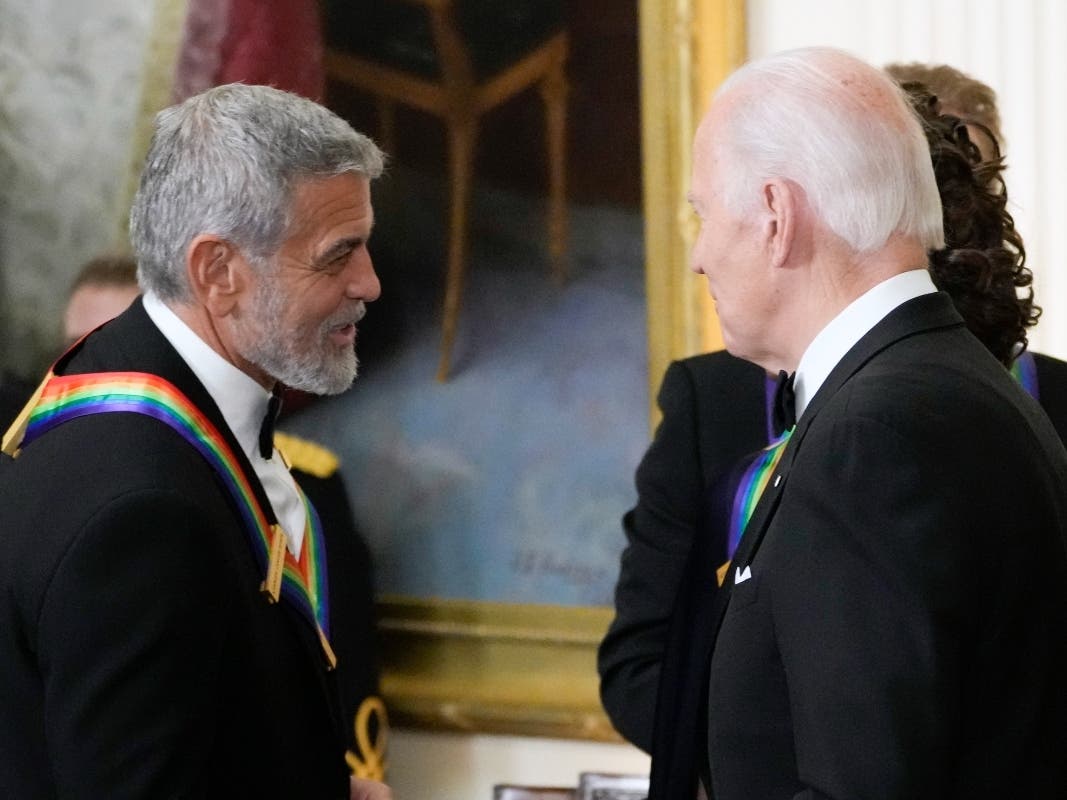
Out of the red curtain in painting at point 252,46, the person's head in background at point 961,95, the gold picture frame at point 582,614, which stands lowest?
the gold picture frame at point 582,614

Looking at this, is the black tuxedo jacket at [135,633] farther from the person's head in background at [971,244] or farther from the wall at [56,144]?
the wall at [56,144]

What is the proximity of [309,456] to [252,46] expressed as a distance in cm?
97

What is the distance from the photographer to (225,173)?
184 centimetres

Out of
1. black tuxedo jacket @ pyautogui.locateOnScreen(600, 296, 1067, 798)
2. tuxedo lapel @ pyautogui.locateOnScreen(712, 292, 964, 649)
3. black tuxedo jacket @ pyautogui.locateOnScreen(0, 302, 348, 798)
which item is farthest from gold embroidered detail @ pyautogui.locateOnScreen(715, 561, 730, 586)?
black tuxedo jacket @ pyautogui.locateOnScreen(0, 302, 348, 798)

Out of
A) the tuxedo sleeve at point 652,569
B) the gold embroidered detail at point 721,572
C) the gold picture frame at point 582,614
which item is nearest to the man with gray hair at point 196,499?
the tuxedo sleeve at point 652,569

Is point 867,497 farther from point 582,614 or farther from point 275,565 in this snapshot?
point 582,614

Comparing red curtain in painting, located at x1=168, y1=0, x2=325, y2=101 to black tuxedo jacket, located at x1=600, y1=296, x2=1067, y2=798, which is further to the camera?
red curtain in painting, located at x1=168, y1=0, x2=325, y2=101

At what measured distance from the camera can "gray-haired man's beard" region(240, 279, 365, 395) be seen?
1904 mm

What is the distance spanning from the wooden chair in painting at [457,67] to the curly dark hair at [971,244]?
1.39 meters

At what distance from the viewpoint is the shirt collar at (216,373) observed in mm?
1871

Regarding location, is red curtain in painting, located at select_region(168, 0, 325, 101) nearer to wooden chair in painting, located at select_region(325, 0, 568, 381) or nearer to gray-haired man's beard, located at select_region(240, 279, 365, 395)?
wooden chair in painting, located at select_region(325, 0, 568, 381)

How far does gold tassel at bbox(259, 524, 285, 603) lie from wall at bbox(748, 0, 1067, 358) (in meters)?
1.74

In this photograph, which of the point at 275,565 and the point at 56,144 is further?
the point at 56,144

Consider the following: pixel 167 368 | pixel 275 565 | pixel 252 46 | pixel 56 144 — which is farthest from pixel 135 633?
pixel 56 144
